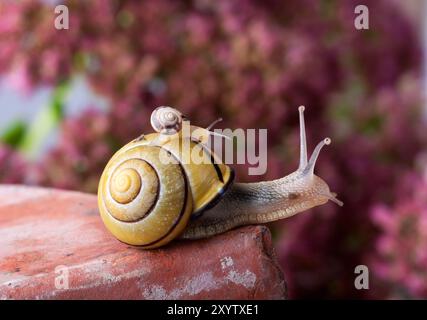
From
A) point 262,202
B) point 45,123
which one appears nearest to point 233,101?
point 45,123

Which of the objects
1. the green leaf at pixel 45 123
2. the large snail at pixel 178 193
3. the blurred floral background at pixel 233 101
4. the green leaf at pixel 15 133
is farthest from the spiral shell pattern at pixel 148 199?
the green leaf at pixel 15 133

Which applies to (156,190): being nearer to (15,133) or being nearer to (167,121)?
(167,121)

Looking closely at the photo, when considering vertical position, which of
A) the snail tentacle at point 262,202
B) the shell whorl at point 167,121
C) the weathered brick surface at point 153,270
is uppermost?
the shell whorl at point 167,121

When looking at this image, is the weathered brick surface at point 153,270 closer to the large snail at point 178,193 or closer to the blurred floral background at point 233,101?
the large snail at point 178,193

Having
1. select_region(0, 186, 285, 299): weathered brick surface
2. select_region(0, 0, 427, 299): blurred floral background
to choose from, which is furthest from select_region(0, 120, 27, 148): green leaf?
select_region(0, 186, 285, 299): weathered brick surface

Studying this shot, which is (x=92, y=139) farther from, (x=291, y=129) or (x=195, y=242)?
(x=195, y=242)
